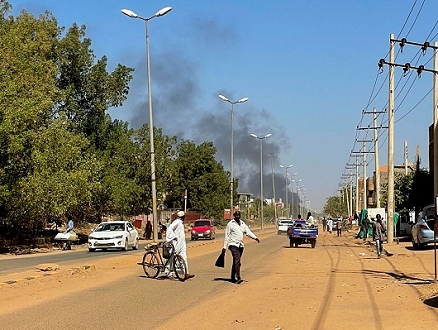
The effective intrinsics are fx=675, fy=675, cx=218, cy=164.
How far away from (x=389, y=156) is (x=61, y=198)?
63.9ft

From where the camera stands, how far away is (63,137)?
141 ft

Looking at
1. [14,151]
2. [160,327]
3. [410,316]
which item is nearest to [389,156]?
[14,151]

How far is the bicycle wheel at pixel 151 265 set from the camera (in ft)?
65.8

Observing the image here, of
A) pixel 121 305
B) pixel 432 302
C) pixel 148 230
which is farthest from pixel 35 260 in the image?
pixel 148 230

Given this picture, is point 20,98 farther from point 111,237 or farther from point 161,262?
point 161,262

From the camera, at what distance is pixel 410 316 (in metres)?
12.4

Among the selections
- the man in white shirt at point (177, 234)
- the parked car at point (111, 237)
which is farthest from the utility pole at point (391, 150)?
the man in white shirt at point (177, 234)

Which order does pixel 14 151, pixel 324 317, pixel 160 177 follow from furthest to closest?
pixel 160 177 < pixel 14 151 < pixel 324 317

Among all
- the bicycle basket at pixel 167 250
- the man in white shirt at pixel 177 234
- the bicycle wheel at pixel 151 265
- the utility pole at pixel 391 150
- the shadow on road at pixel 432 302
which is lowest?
the shadow on road at pixel 432 302

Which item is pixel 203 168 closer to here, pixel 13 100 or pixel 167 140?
pixel 167 140

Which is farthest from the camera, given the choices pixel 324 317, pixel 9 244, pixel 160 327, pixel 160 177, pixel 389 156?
pixel 160 177

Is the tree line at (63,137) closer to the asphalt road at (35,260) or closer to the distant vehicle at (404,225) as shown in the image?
the asphalt road at (35,260)

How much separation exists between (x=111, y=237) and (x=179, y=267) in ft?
55.6

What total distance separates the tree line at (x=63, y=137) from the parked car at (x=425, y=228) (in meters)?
20.1
